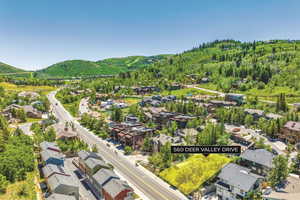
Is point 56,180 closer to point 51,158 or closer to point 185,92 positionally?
point 51,158

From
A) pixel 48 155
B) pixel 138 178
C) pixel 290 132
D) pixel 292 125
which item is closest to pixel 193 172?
pixel 138 178

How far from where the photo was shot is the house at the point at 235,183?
107ft

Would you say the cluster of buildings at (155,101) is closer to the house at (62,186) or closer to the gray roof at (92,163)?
the gray roof at (92,163)

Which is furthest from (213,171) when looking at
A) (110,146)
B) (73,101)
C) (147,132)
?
(73,101)

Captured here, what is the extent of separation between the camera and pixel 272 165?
133 ft

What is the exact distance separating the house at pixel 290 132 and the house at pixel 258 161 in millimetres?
23143

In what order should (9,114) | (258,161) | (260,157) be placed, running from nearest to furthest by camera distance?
(258,161) < (260,157) < (9,114)

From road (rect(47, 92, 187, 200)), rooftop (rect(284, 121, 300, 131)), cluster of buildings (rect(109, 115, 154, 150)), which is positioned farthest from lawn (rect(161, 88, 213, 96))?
road (rect(47, 92, 187, 200))

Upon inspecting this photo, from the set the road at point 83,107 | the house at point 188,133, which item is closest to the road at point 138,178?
the house at point 188,133

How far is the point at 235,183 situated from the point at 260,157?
13.7 metres

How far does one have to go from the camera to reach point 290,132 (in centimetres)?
6003

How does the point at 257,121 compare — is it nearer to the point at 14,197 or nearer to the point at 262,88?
the point at 262,88

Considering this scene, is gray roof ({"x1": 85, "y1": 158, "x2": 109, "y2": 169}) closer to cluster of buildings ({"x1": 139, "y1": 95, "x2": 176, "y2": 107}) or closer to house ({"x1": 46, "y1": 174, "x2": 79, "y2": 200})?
house ({"x1": 46, "y1": 174, "x2": 79, "y2": 200})

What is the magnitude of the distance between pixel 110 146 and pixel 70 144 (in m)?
11.3
